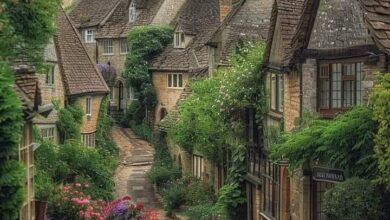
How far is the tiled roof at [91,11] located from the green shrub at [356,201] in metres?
52.1

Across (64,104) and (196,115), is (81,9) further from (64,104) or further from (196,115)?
(196,115)

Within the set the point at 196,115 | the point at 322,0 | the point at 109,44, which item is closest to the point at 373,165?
the point at 322,0

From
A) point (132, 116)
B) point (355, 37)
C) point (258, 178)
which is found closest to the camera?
point (355, 37)

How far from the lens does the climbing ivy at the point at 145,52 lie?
58250mm

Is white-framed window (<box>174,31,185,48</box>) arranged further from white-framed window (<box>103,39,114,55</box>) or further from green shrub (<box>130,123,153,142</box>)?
white-framed window (<box>103,39,114,55</box>)

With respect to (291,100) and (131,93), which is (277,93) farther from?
(131,93)

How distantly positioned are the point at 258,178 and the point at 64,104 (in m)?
13.9

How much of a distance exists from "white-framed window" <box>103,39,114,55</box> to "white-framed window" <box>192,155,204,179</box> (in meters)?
25.7

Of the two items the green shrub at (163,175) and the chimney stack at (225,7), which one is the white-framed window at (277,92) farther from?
the chimney stack at (225,7)

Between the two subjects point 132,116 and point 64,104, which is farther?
point 132,116

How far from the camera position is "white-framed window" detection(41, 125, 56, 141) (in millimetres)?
36406

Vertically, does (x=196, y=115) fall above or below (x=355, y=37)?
below

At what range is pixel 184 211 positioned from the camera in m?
38.2

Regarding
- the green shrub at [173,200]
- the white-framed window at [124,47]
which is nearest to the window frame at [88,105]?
the green shrub at [173,200]
